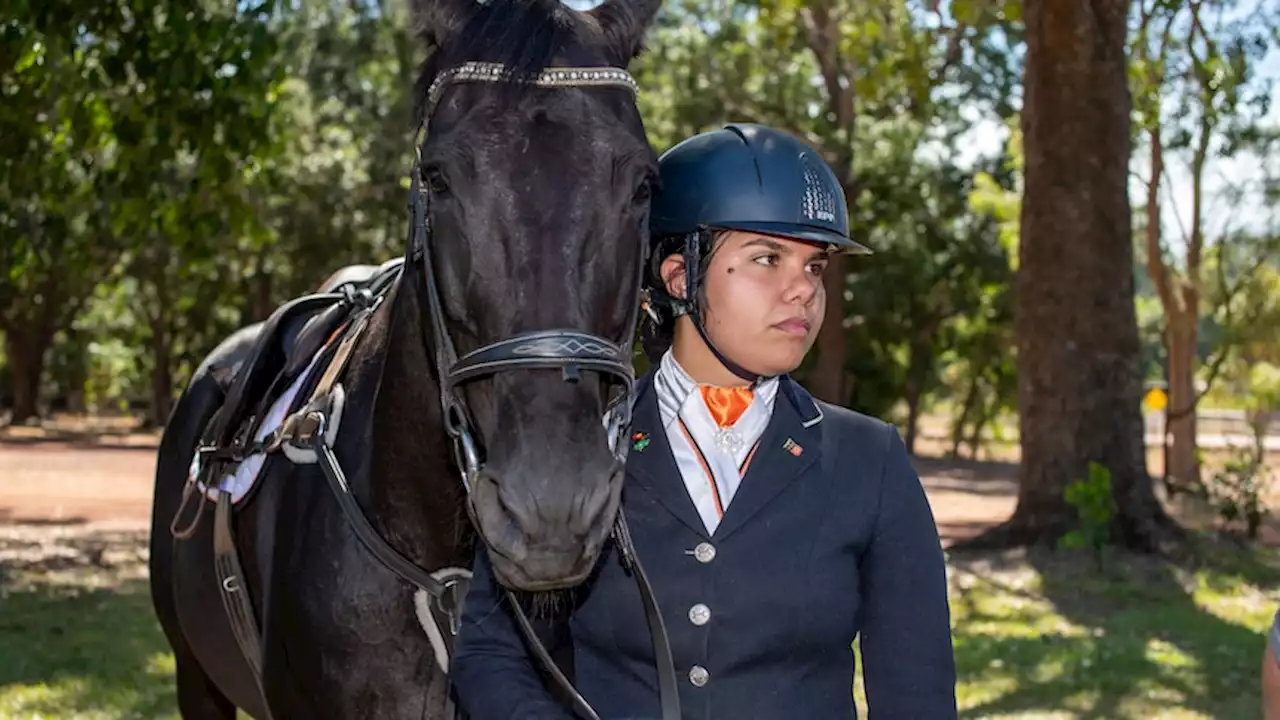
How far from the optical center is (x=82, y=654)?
337 inches

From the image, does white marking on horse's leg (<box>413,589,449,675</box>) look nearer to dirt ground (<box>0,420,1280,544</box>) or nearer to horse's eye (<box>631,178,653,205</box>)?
horse's eye (<box>631,178,653,205</box>)

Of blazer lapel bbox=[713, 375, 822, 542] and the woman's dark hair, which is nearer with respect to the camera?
blazer lapel bbox=[713, 375, 822, 542]

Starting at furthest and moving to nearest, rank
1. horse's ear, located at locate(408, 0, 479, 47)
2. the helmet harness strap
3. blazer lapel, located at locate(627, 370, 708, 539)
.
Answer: horse's ear, located at locate(408, 0, 479, 47)
the helmet harness strap
blazer lapel, located at locate(627, 370, 708, 539)

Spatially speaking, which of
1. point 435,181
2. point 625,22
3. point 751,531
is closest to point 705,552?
point 751,531

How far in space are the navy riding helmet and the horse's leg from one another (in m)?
3.28

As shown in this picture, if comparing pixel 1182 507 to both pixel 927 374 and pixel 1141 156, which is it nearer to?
pixel 1141 156

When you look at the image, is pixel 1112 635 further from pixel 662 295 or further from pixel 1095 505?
pixel 662 295

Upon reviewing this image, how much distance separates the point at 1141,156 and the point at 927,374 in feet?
34.3

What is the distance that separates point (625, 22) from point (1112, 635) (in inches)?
315

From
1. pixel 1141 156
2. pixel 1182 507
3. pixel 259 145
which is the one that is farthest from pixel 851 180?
pixel 259 145

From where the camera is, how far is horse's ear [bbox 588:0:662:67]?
276 cm

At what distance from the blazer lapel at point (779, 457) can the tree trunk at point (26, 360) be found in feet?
141

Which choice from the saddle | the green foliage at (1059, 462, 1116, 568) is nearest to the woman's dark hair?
the saddle

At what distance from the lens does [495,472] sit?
213 cm
